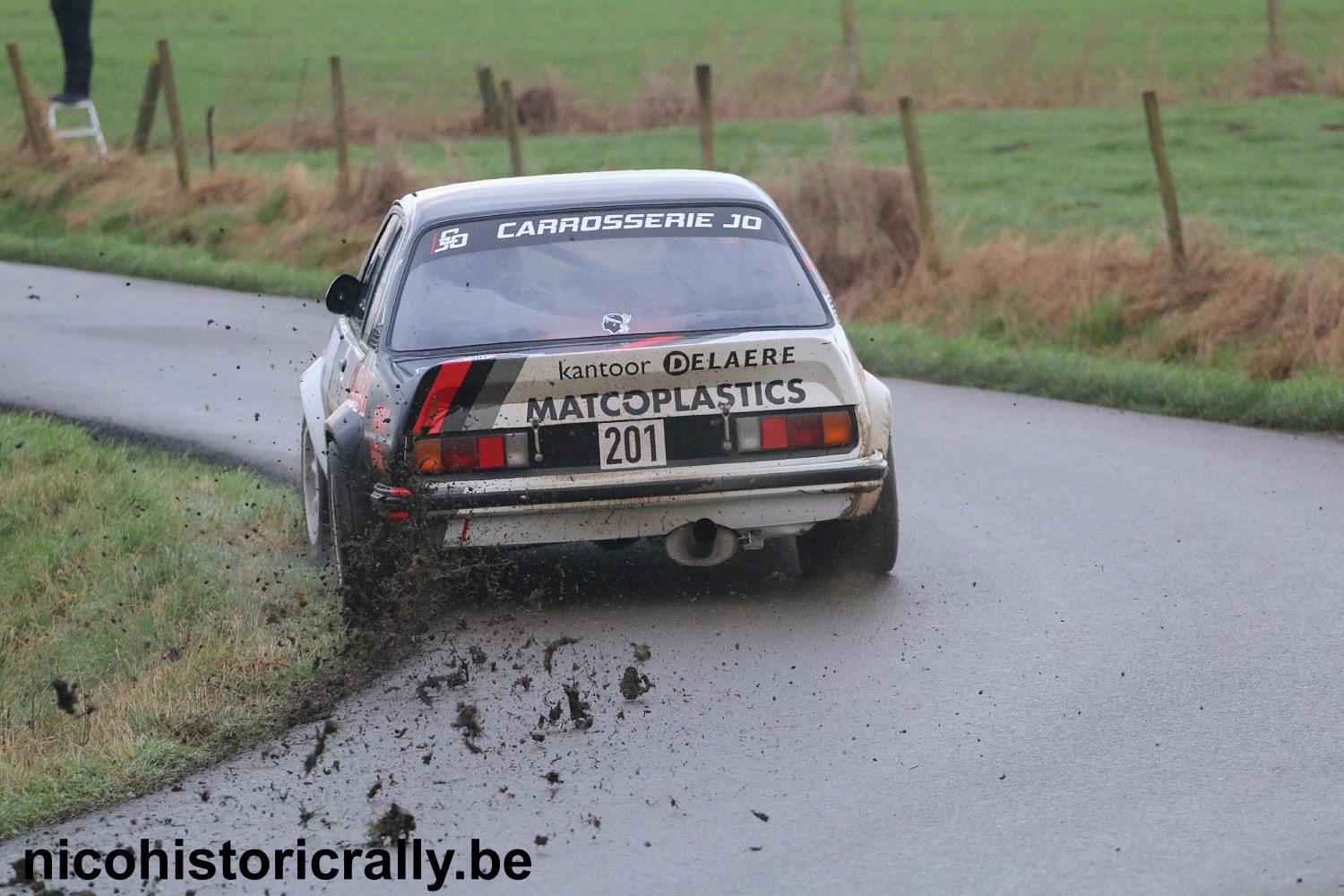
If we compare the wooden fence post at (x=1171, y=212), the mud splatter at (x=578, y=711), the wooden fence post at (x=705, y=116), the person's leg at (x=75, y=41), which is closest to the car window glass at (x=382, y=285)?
the mud splatter at (x=578, y=711)

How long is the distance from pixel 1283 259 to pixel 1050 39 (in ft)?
111

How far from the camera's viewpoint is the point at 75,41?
96.1 feet

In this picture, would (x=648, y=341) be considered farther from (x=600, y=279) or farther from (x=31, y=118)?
(x=31, y=118)

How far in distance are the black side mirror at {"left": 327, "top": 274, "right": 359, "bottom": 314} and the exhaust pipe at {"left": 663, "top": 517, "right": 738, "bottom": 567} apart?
6.38ft

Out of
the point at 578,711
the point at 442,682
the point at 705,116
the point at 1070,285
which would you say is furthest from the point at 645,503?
the point at 705,116

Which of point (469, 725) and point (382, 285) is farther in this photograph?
point (382, 285)

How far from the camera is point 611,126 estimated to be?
33.1 metres

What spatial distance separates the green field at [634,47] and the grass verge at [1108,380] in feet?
56.5

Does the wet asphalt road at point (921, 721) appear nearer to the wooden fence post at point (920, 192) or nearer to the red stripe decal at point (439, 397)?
the red stripe decal at point (439, 397)

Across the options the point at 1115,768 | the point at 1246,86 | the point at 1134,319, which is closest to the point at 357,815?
the point at 1115,768

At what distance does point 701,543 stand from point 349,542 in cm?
125

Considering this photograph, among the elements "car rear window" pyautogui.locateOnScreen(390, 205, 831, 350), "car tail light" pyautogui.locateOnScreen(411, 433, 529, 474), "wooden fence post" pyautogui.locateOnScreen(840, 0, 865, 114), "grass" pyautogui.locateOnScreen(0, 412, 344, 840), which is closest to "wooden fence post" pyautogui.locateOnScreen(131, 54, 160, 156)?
"wooden fence post" pyautogui.locateOnScreen(840, 0, 865, 114)

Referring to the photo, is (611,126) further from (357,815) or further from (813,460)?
(357,815)

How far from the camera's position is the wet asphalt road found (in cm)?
520
